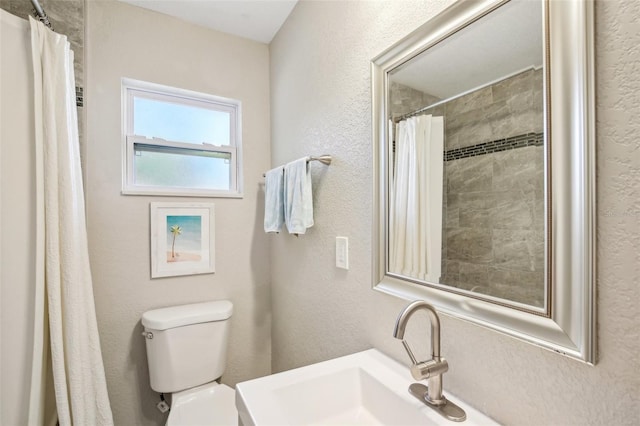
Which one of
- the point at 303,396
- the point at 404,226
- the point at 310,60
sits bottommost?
the point at 303,396

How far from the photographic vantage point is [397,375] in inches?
35.7

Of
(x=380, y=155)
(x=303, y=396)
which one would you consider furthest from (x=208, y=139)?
(x=303, y=396)

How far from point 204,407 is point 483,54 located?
5.90 ft

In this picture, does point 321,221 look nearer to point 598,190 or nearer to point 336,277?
point 336,277

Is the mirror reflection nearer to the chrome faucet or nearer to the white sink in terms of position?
the chrome faucet

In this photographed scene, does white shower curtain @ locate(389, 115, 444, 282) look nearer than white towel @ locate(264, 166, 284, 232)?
Yes

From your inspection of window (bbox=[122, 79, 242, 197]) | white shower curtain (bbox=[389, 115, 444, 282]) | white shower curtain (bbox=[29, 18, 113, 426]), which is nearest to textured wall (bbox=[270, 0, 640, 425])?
white shower curtain (bbox=[389, 115, 444, 282])

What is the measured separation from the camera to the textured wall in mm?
504

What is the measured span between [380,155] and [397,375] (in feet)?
2.30

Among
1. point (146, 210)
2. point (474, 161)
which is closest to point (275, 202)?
point (146, 210)

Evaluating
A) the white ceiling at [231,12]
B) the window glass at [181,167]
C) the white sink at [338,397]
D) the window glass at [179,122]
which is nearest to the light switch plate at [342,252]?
the white sink at [338,397]

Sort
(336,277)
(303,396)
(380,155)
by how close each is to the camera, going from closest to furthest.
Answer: (303,396)
(380,155)
(336,277)

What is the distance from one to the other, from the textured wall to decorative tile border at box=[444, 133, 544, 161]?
0.11m

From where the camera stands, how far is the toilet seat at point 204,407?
1370 millimetres
